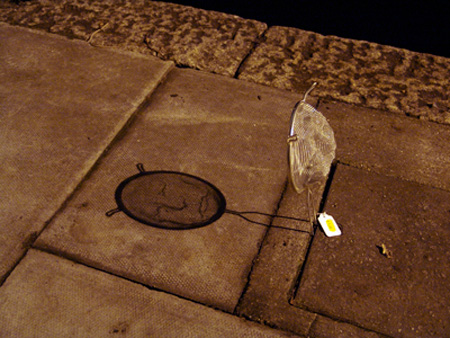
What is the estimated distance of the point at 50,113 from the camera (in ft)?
12.9

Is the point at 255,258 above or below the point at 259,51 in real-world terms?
below

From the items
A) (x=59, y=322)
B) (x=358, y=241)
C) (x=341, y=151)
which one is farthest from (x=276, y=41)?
(x=59, y=322)

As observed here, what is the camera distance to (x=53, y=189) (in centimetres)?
333

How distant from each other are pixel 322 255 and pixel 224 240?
0.59 meters

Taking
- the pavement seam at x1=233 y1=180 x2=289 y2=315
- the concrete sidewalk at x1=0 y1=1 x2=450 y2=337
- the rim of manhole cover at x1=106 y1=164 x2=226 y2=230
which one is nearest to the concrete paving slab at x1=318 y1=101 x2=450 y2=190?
the concrete sidewalk at x1=0 y1=1 x2=450 y2=337

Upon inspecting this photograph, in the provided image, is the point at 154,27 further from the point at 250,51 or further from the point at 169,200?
the point at 169,200

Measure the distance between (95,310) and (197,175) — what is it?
117 centimetres

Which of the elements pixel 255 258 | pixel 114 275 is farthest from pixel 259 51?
pixel 114 275

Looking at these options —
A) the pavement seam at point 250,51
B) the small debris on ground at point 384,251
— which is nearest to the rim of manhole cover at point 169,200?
the small debris on ground at point 384,251

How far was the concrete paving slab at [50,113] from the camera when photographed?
10.6 feet

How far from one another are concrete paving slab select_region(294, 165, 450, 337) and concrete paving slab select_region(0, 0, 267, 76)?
175 centimetres

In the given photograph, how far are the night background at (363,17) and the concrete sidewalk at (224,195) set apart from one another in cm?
105

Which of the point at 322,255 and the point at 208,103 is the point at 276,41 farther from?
the point at 322,255

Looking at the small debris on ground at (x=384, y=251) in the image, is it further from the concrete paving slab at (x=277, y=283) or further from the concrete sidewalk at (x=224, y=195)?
the concrete paving slab at (x=277, y=283)
